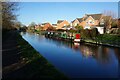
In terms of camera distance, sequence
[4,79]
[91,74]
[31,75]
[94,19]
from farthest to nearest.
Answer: [94,19], [91,74], [31,75], [4,79]

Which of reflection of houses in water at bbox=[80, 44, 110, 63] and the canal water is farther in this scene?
reflection of houses in water at bbox=[80, 44, 110, 63]

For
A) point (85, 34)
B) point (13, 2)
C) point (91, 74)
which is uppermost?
point (13, 2)

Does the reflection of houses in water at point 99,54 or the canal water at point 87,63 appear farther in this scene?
the reflection of houses in water at point 99,54

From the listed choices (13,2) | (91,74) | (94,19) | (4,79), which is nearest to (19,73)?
(4,79)

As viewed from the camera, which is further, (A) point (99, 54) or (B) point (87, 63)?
(A) point (99, 54)

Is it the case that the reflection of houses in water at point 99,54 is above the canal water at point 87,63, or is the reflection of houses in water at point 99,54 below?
above

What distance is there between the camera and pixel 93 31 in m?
42.6

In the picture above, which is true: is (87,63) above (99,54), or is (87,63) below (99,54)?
below

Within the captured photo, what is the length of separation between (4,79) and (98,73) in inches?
237

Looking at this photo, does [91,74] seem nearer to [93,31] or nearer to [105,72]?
[105,72]

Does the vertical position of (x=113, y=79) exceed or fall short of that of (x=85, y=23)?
it falls short

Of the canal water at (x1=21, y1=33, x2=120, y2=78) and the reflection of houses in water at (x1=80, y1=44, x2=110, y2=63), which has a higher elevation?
the reflection of houses in water at (x1=80, y1=44, x2=110, y2=63)

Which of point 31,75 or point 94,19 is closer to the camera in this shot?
point 31,75

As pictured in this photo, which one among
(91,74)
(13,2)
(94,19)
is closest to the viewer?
(91,74)
